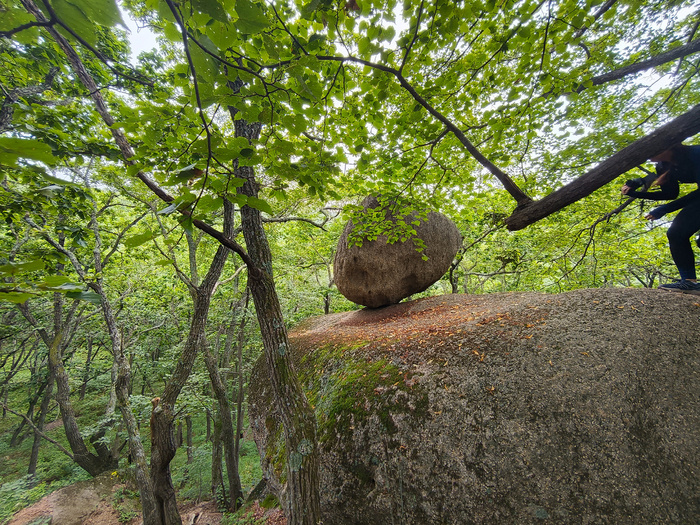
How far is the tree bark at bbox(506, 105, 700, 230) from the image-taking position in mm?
2100

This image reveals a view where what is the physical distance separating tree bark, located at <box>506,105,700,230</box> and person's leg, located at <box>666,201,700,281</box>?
0.89 meters

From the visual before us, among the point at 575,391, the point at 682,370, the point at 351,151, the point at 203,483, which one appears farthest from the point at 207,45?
the point at 203,483

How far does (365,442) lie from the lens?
276cm

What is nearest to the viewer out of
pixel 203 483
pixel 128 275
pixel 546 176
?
pixel 546 176

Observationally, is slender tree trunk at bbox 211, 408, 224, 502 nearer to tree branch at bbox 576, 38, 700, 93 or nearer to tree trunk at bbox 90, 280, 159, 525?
tree trunk at bbox 90, 280, 159, 525

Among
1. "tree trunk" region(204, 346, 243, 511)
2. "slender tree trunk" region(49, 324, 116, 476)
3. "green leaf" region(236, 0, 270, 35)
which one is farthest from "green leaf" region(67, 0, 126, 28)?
"slender tree trunk" region(49, 324, 116, 476)

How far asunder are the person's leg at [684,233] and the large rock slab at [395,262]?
4.12 meters

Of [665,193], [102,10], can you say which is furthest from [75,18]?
[665,193]

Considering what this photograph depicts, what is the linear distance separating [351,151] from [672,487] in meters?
3.80

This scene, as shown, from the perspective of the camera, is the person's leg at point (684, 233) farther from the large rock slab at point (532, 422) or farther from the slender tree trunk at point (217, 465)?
the slender tree trunk at point (217, 465)

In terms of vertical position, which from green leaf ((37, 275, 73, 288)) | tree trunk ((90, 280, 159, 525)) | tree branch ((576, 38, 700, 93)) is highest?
tree branch ((576, 38, 700, 93))

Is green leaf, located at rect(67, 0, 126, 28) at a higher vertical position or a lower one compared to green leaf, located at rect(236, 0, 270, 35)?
lower

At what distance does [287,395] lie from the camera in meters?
2.31

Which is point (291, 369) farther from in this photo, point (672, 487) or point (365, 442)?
point (672, 487)
